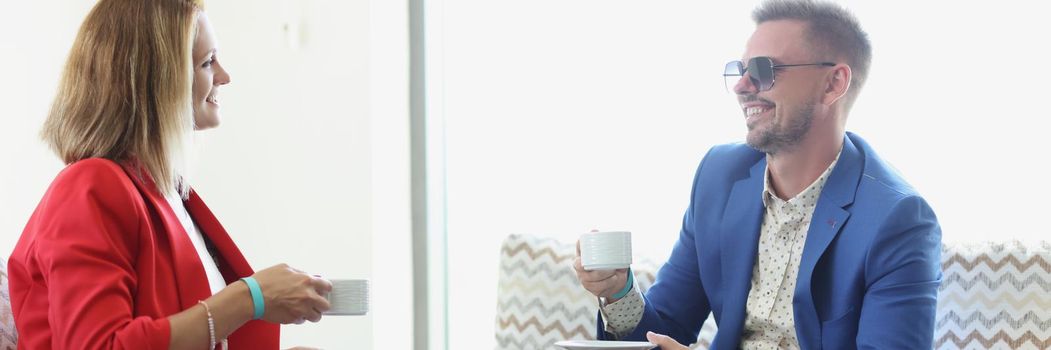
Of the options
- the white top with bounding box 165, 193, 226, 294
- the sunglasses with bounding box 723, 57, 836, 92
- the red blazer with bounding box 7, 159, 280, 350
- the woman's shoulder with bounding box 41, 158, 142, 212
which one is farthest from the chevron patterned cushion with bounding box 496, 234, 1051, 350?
the woman's shoulder with bounding box 41, 158, 142, 212

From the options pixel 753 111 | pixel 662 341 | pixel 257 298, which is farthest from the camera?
pixel 753 111

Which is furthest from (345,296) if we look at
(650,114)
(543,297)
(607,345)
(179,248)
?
(650,114)

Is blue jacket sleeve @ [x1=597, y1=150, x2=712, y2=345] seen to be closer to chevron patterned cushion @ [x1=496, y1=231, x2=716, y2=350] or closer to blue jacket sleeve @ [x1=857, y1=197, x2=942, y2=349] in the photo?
chevron patterned cushion @ [x1=496, y1=231, x2=716, y2=350]

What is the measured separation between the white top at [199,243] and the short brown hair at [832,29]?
4.29 feet

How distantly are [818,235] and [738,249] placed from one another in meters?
0.19

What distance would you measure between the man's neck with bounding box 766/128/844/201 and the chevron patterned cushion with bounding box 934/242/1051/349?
0.32m

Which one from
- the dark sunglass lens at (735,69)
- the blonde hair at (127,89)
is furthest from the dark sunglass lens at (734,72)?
the blonde hair at (127,89)

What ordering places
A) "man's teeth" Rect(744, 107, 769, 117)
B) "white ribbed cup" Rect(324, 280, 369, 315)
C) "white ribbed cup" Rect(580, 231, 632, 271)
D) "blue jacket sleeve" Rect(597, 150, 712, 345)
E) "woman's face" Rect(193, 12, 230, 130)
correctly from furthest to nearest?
"blue jacket sleeve" Rect(597, 150, 712, 345) < "man's teeth" Rect(744, 107, 769, 117) < "white ribbed cup" Rect(580, 231, 632, 271) < "woman's face" Rect(193, 12, 230, 130) < "white ribbed cup" Rect(324, 280, 369, 315)

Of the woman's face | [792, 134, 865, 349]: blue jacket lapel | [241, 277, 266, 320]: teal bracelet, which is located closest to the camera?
[241, 277, 266, 320]: teal bracelet

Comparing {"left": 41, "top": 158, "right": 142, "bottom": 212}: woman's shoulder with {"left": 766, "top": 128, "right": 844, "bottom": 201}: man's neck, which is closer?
{"left": 41, "top": 158, "right": 142, "bottom": 212}: woman's shoulder

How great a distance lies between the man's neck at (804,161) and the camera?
238cm

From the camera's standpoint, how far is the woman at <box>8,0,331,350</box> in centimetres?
165

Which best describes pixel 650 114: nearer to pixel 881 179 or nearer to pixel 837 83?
pixel 837 83

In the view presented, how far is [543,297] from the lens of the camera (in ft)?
8.59
